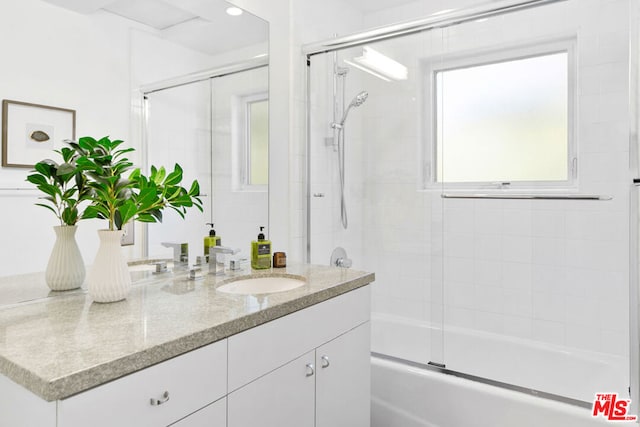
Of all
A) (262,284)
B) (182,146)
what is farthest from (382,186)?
(182,146)

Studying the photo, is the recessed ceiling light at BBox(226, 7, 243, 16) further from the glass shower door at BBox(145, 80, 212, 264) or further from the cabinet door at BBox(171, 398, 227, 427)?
the cabinet door at BBox(171, 398, 227, 427)

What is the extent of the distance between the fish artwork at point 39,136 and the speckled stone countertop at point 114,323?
408 millimetres

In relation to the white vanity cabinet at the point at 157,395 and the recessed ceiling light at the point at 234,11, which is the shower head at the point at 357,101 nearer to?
the recessed ceiling light at the point at 234,11

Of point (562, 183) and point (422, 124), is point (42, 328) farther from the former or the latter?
point (562, 183)

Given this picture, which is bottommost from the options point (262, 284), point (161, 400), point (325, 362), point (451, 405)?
point (451, 405)

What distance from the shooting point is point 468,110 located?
2688mm

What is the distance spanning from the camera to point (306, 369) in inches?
54.1

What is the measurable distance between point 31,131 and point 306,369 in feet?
3.61

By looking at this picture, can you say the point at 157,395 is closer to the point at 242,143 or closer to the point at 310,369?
the point at 310,369

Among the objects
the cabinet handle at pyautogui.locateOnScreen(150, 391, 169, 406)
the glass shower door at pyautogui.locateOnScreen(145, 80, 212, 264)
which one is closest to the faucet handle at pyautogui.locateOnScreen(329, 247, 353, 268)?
the glass shower door at pyautogui.locateOnScreen(145, 80, 212, 264)

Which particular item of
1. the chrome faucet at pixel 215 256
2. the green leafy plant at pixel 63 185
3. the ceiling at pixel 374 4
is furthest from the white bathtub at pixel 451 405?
the ceiling at pixel 374 4

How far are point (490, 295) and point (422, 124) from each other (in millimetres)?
1119

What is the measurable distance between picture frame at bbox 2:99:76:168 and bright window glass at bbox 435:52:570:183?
1.81m

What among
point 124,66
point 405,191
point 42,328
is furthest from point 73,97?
point 405,191
